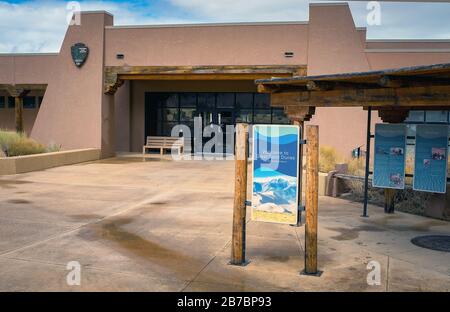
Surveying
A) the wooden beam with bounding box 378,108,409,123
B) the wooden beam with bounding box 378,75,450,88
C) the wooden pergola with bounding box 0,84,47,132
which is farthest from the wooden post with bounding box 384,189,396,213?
the wooden pergola with bounding box 0,84,47,132

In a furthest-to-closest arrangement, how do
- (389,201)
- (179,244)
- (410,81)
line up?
(389,201) → (179,244) → (410,81)

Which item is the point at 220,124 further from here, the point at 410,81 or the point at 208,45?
the point at 410,81

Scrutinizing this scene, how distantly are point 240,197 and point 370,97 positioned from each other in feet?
8.17

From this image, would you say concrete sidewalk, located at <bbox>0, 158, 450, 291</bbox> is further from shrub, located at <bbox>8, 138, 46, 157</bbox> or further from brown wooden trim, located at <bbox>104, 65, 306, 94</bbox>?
brown wooden trim, located at <bbox>104, 65, 306, 94</bbox>

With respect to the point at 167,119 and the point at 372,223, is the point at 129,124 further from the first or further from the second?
the point at 372,223

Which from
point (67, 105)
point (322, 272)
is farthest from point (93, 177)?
point (322, 272)

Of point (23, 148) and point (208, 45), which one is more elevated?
point (208, 45)

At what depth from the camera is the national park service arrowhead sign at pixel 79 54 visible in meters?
20.5

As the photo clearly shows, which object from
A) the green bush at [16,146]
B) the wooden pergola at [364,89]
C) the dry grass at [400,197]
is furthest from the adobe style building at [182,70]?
the wooden pergola at [364,89]

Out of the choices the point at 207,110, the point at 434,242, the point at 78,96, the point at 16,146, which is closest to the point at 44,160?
the point at 16,146

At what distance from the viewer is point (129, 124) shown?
78.8 feet

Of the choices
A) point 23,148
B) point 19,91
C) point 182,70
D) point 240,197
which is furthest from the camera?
point 19,91

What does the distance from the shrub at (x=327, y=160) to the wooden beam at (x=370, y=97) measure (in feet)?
19.1

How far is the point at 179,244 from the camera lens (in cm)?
755
